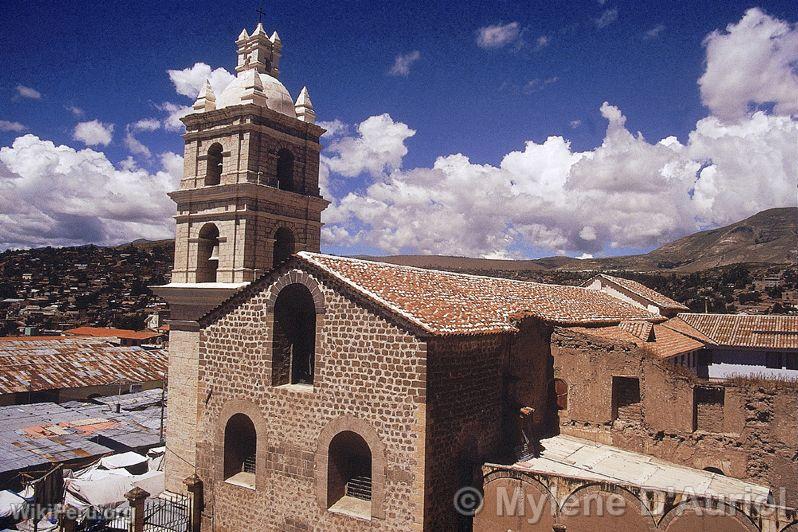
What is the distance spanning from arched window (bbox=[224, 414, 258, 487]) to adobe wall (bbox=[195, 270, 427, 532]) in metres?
0.16

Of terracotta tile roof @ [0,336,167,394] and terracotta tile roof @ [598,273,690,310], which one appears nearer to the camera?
terracotta tile roof @ [0,336,167,394]

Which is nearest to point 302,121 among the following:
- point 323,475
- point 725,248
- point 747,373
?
point 323,475

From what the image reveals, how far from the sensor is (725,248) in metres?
124

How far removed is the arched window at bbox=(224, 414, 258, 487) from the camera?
12.9 meters

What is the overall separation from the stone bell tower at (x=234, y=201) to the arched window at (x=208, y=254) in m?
0.03

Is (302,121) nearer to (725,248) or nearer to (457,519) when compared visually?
(457,519)

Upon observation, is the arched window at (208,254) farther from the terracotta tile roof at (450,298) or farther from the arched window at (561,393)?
the arched window at (561,393)

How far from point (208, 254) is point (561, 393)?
1093 centimetres

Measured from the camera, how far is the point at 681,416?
571 inches

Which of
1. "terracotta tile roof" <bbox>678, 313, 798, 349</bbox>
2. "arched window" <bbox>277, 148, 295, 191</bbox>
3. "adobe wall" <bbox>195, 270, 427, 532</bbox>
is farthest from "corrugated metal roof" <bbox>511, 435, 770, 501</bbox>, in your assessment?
"terracotta tile roof" <bbox>678, 313, 798, 349</bbox>

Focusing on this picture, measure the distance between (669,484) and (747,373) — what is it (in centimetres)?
1892

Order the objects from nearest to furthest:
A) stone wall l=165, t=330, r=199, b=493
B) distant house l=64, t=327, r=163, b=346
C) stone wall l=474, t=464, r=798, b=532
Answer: stone wall l=474, t=464, r=798, b=532
stone wall l=165, t=330, r=199, b=493
distant house l=64, t=327, r=163, b=346

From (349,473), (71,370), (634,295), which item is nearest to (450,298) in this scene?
(349,473)

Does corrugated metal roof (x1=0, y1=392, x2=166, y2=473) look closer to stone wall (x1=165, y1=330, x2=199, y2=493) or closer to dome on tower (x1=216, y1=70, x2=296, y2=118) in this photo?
stone wall (x1=165, y1=330, x2=199, y2=493)
